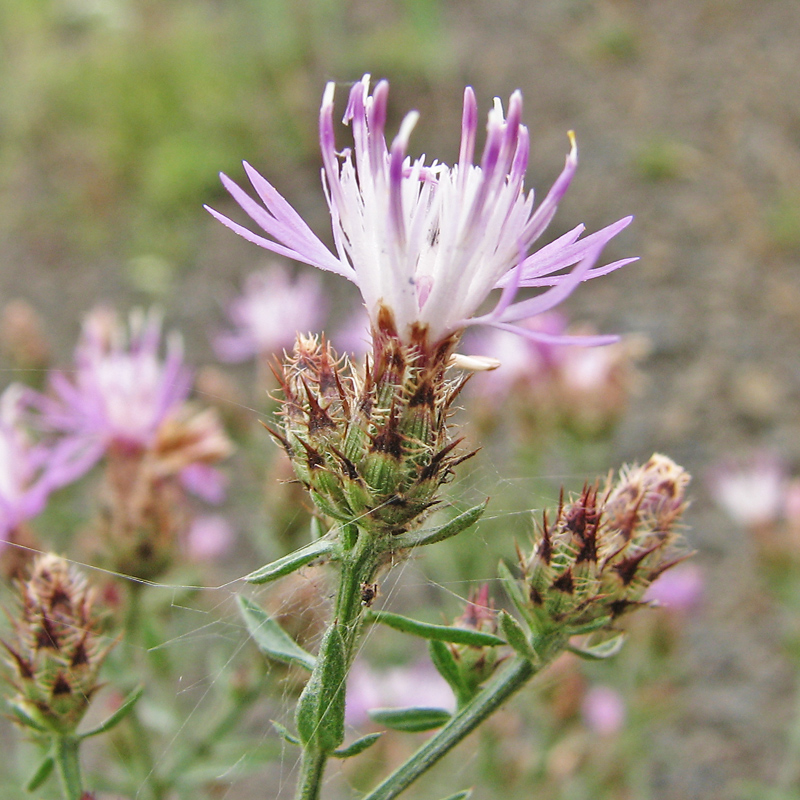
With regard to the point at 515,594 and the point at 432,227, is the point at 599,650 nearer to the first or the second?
the point at 515,594

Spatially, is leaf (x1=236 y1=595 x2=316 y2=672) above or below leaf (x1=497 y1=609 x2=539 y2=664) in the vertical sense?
above

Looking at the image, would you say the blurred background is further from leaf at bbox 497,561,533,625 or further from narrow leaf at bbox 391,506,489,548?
narrow leaf at bbox 391,506,489,548

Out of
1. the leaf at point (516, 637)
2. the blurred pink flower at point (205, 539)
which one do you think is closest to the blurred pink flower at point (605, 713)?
the blurred pink flower at point (205, 539)

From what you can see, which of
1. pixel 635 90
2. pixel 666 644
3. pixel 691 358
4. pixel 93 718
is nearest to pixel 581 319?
pixel 691 358

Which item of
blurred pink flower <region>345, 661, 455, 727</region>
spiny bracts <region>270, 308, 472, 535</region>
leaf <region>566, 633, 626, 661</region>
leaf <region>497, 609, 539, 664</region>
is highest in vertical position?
spiny bracts <region>270, 308, 472, 535</region>

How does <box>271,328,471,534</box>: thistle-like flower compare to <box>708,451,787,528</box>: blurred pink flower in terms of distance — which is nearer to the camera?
<box>271,328,471,534</box>: thistle-like flower

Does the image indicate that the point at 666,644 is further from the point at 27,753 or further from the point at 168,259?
the point at 168,259

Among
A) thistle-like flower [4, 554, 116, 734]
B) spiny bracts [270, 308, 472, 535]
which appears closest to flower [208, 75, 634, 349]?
spiny bracts [270, 308, 472, 535]

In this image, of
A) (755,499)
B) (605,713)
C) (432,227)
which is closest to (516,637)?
(432,227)
